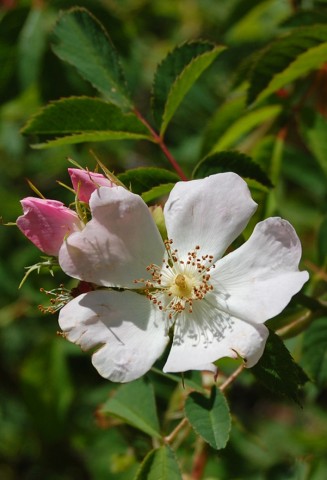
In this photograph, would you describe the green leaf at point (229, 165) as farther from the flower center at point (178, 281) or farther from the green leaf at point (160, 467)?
the green leaf at point (160, 467)

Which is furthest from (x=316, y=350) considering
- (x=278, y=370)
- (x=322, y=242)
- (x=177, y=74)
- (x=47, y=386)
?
(x=47, y=386)

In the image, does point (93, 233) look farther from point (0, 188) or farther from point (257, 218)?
point (0, 188)

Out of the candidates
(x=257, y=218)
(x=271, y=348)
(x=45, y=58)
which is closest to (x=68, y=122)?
(x=257, y=218)

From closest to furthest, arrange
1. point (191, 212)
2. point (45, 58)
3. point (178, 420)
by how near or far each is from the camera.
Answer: point (191, 212) < point (178, 420) < point (45, 58)

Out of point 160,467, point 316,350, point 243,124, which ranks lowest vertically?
point 316,350

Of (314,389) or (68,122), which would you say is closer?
(68,122)

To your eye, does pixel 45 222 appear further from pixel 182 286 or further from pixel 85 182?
pixel 182 286

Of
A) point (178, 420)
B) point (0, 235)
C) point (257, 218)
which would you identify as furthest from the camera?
point (0, 235)
